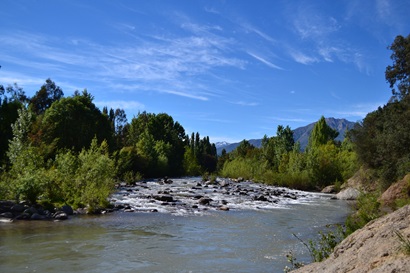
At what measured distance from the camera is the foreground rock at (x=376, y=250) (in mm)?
3809

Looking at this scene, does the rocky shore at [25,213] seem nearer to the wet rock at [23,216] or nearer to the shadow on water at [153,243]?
the wet rock at [23,216]

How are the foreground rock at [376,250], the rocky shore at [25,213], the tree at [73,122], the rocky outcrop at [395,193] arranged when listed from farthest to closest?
1. the tree at [73,122]
2. the rocky outcrop at [395,193]
3. the rocky shore at [25,213]
4. the foreground rock at [376,250]

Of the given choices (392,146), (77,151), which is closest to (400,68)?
(392,146)

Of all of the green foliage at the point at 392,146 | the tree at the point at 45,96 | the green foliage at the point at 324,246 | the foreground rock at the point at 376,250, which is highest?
the tree at the point at 45,96

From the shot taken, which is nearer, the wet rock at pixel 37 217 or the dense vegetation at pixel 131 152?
the wet rock at pixel 37 217

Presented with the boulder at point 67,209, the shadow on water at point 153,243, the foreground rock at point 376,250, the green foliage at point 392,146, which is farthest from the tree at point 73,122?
the foreground rock at point 376,250

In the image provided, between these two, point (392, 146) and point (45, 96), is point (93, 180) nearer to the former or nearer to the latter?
point (392, 146)

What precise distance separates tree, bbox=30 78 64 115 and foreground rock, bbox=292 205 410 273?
89.6 m

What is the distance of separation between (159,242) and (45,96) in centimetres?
8363

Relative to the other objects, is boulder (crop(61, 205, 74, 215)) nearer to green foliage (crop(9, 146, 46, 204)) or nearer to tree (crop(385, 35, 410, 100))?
green foliage (crop(9, 146, 46, 204))

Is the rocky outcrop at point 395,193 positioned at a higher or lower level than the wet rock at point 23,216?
higher

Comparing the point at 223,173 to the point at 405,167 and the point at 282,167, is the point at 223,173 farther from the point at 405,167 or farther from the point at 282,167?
the point at 405,167

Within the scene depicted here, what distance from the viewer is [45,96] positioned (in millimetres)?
86812

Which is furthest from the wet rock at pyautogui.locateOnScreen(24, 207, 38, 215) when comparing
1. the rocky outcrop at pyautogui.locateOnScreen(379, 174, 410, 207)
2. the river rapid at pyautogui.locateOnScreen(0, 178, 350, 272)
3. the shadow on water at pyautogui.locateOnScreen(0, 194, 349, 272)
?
the rocky outcrop at pyautogui.locateOnScreen(379, 174, 410, 207)
